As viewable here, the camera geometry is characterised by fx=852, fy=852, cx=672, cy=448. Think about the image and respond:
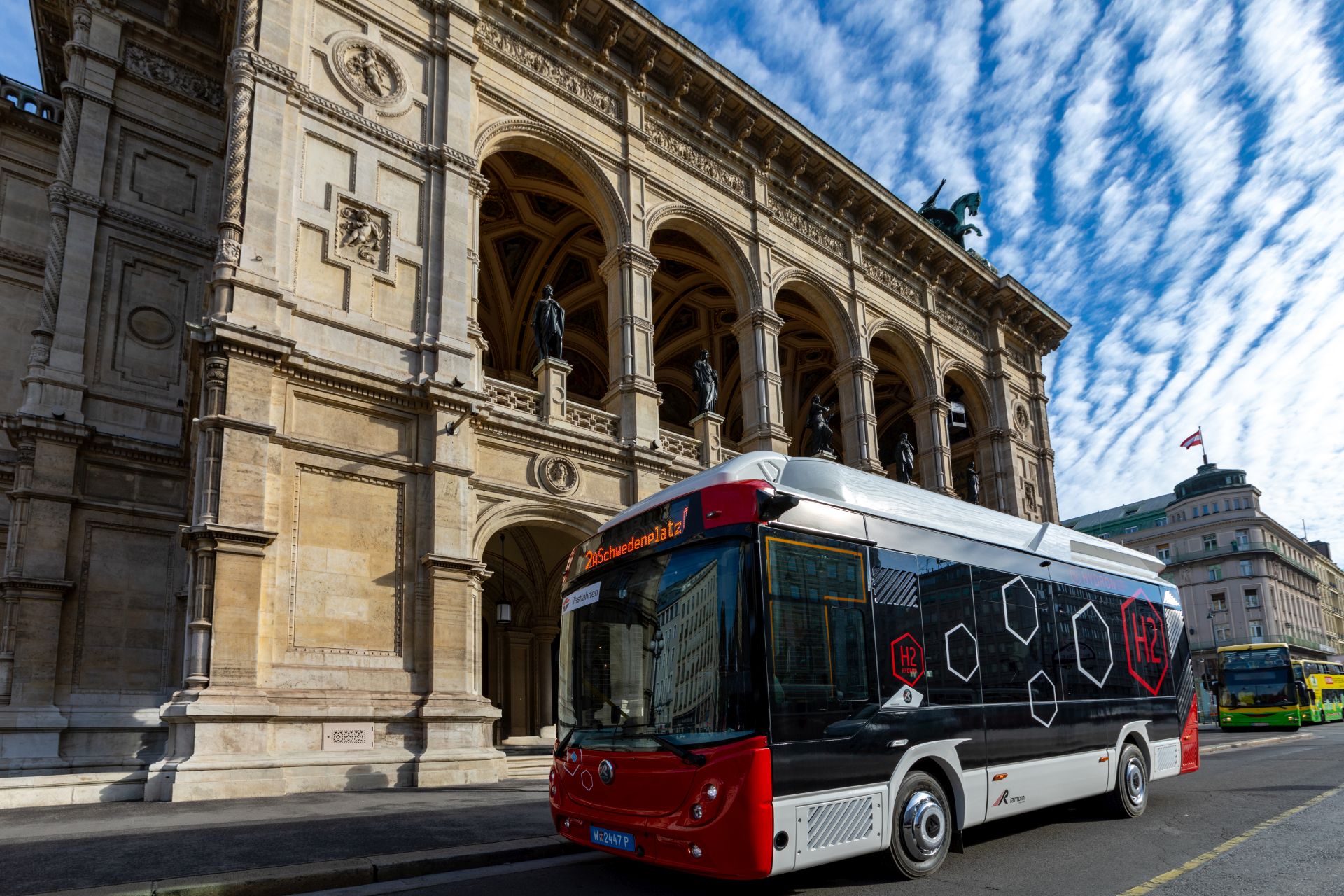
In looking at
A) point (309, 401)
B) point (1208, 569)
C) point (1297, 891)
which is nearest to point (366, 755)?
point (309, 401)

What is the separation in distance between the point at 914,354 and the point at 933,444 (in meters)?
2.75

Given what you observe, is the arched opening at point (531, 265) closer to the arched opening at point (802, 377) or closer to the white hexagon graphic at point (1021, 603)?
the arched opening at point (802, 377)

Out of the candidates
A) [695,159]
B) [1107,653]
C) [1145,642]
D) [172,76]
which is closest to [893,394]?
[695,159]

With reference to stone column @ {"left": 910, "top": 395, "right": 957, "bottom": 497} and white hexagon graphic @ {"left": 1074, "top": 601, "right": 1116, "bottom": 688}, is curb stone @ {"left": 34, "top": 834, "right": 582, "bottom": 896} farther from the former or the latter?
stone column @ {"left": 910, "top": 395, "right": 957, "bottom": 497}

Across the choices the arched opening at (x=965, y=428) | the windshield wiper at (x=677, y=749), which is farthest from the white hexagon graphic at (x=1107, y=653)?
the arched opening at (x=965, y=428)

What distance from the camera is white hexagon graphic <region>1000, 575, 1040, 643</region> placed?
705 cm

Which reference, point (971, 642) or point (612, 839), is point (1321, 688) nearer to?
point (971, 642)

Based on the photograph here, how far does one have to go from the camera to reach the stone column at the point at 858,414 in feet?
70.2

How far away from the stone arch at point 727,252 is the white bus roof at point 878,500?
39.8ft

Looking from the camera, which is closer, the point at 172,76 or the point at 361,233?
the point at 361,233

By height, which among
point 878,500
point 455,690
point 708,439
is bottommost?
point 455,690

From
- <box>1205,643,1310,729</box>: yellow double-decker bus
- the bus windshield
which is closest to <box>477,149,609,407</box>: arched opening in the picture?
the bus windshield

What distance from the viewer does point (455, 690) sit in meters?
11.9

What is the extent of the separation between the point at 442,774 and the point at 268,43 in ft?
35.5
